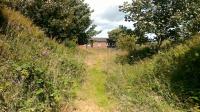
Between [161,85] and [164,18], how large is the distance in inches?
565

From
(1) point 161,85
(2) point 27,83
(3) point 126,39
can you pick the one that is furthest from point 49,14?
(2) point 27,83

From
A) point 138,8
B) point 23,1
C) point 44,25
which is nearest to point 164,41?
point 138,8

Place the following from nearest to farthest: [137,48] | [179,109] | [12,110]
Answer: [12,110]
[179,109]
[137,48]

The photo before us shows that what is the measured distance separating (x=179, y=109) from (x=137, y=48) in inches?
835

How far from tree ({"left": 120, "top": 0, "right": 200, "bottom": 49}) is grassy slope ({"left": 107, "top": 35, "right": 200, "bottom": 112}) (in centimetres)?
1007

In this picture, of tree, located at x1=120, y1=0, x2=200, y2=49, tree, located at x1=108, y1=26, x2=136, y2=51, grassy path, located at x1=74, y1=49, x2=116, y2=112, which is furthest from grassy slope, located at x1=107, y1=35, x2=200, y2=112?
tree, located at x1=108, y1=26, x2=136, y2=51

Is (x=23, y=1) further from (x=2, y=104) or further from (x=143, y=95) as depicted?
(x=2, y=104)

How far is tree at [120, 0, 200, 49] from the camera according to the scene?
2306 cm

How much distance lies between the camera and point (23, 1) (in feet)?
78.5

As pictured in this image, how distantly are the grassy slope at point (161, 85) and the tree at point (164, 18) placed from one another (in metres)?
10.1

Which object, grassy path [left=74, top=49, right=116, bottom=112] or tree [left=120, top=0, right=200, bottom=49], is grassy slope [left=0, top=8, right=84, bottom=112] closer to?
grassy path [left=74, top=49, right=116, bottom=112]

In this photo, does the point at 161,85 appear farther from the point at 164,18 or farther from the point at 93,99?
the point at 164,18

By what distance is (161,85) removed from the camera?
10.9 meters

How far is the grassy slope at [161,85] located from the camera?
935cm
